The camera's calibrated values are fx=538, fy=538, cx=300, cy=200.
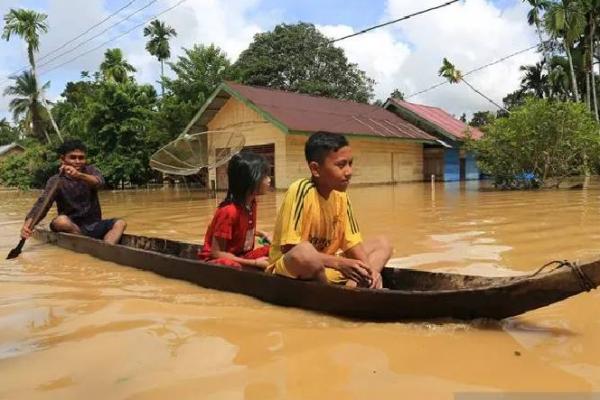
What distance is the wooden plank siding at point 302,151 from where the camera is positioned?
766 inches

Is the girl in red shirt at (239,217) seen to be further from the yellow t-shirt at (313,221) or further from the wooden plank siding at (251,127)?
the wooden plank siding at (251,127)

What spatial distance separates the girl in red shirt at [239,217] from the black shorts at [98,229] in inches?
106

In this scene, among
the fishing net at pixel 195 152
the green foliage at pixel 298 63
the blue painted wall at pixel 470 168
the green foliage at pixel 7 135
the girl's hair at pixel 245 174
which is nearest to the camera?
the girl's hair at pixel 245 174

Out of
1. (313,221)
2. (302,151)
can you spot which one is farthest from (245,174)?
(302,151)

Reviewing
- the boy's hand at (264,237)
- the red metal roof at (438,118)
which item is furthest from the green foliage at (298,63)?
the boy's hand at (264,237)

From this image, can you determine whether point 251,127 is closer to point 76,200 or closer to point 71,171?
point 76,200

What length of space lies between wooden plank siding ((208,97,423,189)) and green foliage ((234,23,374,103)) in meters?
9.73

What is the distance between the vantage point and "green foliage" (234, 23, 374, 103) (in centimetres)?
3222

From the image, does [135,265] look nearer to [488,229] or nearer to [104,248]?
[104,248]

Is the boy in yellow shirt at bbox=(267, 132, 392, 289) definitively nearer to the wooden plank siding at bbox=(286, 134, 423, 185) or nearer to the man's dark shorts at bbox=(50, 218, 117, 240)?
the man's dark shorts at bbox=(50, 218, 117, 240)

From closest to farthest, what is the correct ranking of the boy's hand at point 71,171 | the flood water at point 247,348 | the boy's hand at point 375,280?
the flood water at point 247,348 < the boy's hand at point 375,280 < the boy's hand at point 71,171

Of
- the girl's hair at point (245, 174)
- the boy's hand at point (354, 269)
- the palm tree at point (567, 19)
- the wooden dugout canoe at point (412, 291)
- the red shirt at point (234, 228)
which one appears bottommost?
the wooden dugout canoe at point (412, 291)

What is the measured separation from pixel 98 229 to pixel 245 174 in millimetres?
3267

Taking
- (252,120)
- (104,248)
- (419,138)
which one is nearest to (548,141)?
(419,138)
